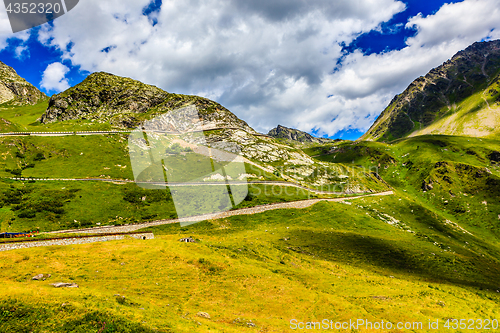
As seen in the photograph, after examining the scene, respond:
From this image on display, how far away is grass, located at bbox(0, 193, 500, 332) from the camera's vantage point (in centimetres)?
1768

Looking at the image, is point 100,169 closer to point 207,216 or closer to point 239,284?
point 207,216

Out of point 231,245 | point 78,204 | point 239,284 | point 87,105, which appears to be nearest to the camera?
point 239,284

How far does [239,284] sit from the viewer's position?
30.6m

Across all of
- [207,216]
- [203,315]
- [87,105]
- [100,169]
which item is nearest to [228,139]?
[100,169]

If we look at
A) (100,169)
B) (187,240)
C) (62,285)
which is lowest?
(187,240)

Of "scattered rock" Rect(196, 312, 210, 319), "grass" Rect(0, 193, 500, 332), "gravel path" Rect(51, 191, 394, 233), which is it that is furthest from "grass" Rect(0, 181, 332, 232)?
"scattered rock" Rect(196, 312, 210, 319)

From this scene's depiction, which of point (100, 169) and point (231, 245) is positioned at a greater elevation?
point (100, 169)

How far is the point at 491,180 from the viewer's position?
121m

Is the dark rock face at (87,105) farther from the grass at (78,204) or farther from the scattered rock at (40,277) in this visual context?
the scattered rock at (40,277)

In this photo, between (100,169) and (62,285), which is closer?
(62,285)

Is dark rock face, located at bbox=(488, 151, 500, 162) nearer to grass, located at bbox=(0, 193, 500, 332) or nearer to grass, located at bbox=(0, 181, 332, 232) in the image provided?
grass, located at bbox=(0, 193, 500, 332)

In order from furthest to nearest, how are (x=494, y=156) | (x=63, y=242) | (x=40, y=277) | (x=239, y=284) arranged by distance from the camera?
1. (x=494, y=156)
2. (x=63, y=242)
3. (x=239, y=284)
4. (x=40, y=277)

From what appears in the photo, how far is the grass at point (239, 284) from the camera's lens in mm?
17678

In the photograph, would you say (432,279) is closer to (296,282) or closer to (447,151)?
(296,282)
